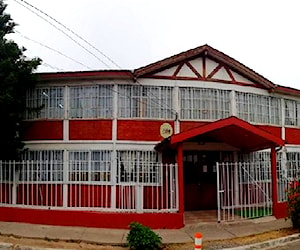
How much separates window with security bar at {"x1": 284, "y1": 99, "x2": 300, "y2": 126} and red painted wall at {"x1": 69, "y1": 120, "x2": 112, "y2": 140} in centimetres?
774

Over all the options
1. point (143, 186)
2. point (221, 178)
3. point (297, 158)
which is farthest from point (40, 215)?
point (297, 158)

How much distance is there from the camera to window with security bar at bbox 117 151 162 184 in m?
14.2

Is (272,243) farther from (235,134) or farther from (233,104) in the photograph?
(233,104)

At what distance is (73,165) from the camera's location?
562 inches

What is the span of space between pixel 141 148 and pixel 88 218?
10.0ft

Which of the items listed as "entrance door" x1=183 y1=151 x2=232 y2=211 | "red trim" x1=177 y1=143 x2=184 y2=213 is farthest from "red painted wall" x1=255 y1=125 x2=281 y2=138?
"red trim" x1=177 y1=143 x2=184 y2=213

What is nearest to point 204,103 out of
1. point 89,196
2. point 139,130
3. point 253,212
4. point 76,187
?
point 139,130

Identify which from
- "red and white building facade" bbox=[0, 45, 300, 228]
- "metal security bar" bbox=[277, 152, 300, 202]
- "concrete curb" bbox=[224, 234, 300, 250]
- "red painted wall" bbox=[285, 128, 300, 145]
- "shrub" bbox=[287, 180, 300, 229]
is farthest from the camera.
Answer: "red painted wall" bbox=[285, 128, 300, 145]

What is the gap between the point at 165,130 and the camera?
585 inches

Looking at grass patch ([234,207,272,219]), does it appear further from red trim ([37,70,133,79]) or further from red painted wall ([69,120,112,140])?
red trim ([37,70,133,79])

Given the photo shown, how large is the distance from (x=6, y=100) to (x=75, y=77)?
106 inches

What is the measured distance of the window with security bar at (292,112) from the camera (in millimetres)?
17614

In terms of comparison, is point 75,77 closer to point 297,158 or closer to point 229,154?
point 229,154

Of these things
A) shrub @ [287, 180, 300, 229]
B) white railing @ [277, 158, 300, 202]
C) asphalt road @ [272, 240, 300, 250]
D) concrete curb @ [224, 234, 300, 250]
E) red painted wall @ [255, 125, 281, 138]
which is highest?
red painted wall @ [255, 125, 281, 138]
